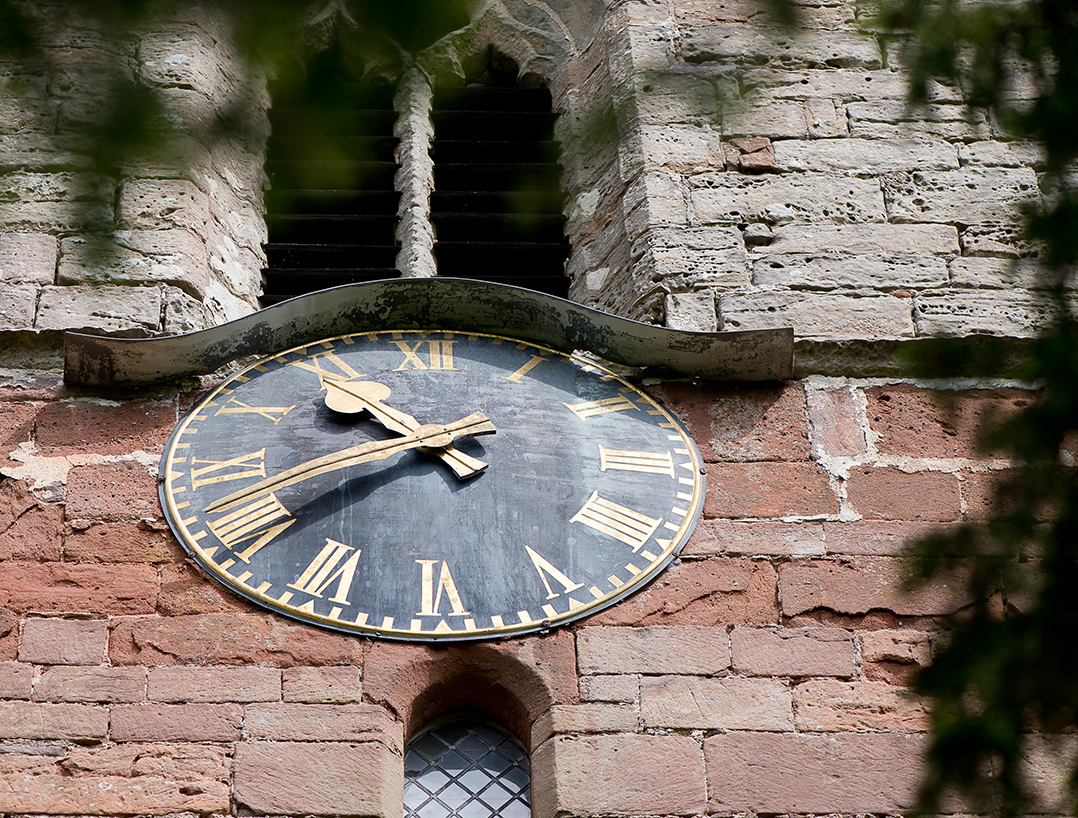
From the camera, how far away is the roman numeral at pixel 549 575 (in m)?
4.67

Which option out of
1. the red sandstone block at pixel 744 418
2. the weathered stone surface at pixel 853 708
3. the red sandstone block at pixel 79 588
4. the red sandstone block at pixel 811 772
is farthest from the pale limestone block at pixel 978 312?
the red sandstone block at pixel 79 588

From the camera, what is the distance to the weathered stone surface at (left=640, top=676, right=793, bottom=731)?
4.36 metres

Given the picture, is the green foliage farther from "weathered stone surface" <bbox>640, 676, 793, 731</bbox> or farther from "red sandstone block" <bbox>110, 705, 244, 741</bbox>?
"red sandstone block" <bbox>110, 705, 244, 741</bbox>

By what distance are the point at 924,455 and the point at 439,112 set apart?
3054mm

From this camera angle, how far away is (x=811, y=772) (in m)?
4.24

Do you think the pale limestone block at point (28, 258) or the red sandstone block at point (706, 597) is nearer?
the red sandstone block at point (706, 597)

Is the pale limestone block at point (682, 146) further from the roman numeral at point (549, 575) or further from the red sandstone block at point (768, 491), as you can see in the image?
the roman numeral at point (549, 575)

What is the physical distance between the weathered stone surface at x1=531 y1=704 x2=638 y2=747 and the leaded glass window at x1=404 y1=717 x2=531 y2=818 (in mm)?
129

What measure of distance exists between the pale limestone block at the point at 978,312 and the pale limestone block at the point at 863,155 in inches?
29.5

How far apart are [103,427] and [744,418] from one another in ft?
6.53

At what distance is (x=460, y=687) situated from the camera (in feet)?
14.8

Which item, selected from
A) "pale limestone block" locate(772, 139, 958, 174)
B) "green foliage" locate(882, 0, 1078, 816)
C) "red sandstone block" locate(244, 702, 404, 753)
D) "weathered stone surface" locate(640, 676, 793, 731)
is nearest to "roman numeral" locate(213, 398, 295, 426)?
"red sandstone block" locate(244, 702, 404, 753)

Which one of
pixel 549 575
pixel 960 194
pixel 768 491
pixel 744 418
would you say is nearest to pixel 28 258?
pixel 549 575

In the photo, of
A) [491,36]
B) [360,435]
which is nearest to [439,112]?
[491,36]
